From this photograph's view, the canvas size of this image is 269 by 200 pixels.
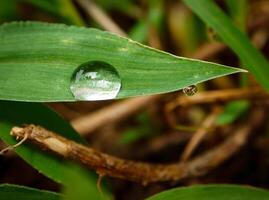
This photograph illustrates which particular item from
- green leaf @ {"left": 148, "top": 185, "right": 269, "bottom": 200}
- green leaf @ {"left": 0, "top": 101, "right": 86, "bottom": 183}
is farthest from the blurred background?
green leaf @ {"left": 0, "top": 101, "right": 86, "bottom": 183}

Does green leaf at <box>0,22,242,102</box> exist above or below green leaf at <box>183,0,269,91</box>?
below

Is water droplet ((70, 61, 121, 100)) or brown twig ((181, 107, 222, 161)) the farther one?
brown twig ((181, 107, 222, 161))

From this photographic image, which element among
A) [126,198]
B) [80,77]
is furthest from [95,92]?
[126,198]

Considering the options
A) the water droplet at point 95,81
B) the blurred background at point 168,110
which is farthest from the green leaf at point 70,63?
the blurred background at point 168,110

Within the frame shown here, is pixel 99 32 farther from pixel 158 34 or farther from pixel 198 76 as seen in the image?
pixel 158 34

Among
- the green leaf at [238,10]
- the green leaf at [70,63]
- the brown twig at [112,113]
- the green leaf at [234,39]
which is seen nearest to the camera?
the green leaf at [70,63]

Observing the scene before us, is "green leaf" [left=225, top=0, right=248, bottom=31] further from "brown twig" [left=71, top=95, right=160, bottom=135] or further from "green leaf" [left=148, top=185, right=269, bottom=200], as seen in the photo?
"green leaf" [left=148, top=185, right=269, bottom=200]

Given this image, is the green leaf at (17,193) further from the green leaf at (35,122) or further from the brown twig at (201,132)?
the brown twig at (201,132)
